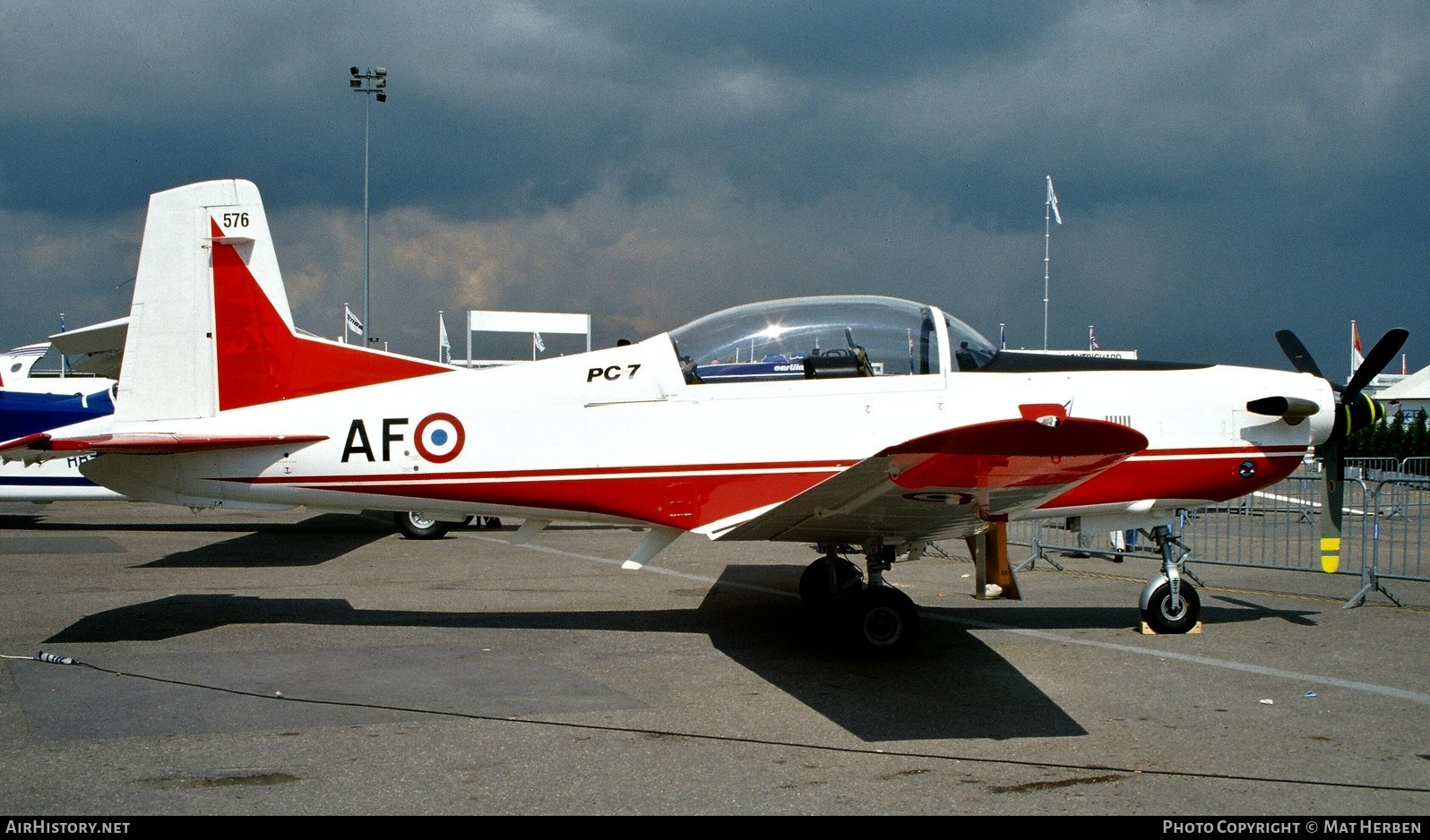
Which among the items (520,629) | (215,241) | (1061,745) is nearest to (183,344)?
(215,241)

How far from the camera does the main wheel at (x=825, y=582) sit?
24.9 feet

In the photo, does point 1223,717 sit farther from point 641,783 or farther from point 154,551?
point 154,551

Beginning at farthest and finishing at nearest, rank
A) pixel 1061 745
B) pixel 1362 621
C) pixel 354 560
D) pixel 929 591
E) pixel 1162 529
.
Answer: pixel 354 560 < pixel 929 591 < pixel 1362 621 < pixel 1162 529 < pixel 1061 745

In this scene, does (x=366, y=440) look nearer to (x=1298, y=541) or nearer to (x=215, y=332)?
(x=215, y=332)

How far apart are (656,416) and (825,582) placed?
2.05 m

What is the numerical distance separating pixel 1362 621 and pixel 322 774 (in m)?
7.76

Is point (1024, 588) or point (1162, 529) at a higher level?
point (1162, 529)

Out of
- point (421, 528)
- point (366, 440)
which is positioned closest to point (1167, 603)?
point (366, 440)

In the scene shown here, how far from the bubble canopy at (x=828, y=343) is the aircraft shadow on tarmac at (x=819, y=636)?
6.13ft

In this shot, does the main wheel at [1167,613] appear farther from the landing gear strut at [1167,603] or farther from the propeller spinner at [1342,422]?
the propeller spinner at [1342,422]

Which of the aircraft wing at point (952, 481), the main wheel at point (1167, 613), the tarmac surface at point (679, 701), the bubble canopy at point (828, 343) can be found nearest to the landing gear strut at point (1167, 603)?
the main wheel at point (1167, 613)

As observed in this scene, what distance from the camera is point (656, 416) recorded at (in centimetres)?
688

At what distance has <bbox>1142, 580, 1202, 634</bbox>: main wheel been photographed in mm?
7441

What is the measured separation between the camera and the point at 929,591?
31.8 feet
